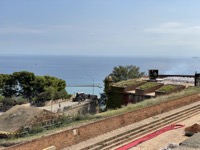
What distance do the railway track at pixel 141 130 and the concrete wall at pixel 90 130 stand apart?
0.66 m

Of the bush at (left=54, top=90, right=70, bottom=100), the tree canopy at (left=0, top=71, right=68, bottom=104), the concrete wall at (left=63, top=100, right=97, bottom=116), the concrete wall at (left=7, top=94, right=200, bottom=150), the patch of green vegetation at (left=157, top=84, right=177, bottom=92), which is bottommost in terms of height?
the concrete wall at (left=63, top=100, right=97, bottom=116)

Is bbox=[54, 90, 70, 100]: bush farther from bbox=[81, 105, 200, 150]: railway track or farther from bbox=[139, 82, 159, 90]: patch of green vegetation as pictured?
bbox=[81, 105, 200, 150]: railway track

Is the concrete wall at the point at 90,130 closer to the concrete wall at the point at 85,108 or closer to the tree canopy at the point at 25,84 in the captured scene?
the concrete wall at the point at 85,108

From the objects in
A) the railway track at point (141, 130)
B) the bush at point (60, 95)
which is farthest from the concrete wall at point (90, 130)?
the bush at point (60, 95)

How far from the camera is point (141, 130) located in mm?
14477

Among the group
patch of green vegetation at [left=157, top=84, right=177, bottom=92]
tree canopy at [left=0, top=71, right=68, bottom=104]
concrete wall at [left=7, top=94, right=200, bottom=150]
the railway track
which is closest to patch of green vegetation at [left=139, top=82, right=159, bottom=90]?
patch of green vegetation at [left=157, top=84, right=177, bottom=92]

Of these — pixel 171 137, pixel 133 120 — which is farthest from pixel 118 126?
pixel 171 137

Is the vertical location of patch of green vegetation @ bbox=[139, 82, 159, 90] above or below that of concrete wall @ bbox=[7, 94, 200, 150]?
above

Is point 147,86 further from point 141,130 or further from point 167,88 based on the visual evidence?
point 141,130

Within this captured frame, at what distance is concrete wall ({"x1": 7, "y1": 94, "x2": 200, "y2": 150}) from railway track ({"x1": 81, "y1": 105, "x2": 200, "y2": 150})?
0.66m

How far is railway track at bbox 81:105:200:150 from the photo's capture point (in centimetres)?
1205

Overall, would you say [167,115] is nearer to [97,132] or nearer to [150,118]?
[150,118]

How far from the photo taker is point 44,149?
10.1 metres

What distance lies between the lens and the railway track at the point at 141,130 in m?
12.0
